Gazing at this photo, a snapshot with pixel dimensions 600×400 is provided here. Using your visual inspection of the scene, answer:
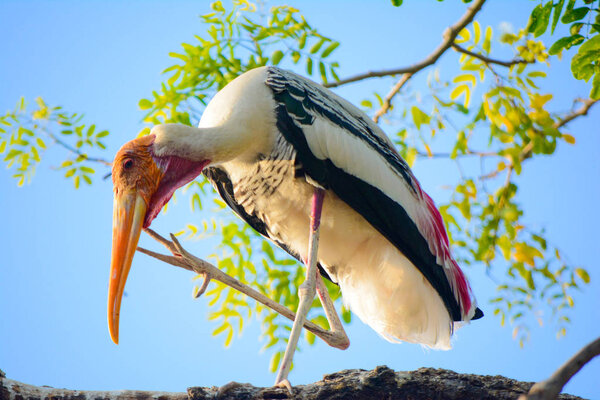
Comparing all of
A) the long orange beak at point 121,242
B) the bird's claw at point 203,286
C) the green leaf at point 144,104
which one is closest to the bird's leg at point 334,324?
the bird's claw at point 203,286

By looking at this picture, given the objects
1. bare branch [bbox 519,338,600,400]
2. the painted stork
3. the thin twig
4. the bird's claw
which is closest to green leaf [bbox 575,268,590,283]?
the painted stork

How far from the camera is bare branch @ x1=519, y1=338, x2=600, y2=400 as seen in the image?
1451 millimetres

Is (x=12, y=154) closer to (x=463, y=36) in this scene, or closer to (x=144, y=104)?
(x=144, y=104)

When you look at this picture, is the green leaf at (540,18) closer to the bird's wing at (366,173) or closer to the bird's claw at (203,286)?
the bird's wing at (366,173)

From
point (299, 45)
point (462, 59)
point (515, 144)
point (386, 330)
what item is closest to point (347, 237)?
point (386, 330)

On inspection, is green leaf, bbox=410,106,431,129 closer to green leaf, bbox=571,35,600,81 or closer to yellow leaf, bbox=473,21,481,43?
yellow leaf, bbox=473,21,481,43

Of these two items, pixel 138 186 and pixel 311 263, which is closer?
A: pixel 138 186

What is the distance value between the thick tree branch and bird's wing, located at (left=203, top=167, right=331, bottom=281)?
1.43 m

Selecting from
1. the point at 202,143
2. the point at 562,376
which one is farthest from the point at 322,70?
the point at 562,376

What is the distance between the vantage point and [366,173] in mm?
3375

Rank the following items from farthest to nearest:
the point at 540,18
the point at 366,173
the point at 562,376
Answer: the point at 366,173 < the point at 540,18 < the point at 562,376

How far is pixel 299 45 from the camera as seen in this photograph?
4.54 meters

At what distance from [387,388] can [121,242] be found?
1361 mm

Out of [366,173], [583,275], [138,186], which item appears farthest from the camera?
[583,275]
